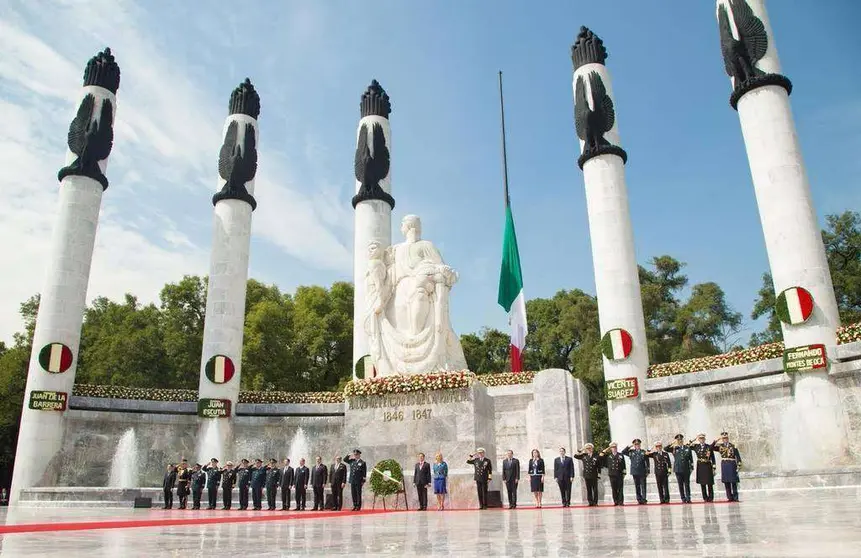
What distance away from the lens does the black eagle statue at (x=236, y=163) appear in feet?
99.3

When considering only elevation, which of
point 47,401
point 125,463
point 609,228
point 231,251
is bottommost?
point 125,463

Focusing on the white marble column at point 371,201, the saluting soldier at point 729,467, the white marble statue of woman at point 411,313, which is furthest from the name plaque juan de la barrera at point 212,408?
the saluting soldier at point 729,467

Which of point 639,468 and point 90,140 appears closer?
point 639,468

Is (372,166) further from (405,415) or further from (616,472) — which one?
(616,472)

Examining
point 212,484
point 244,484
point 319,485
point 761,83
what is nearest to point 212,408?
point 212,484

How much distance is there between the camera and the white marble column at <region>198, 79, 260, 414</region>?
27.6m

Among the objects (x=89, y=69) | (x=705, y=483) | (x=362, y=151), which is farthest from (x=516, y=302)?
(x=89, y=69)

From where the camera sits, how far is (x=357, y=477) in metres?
13.4

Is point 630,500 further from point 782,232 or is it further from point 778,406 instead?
point 782,232

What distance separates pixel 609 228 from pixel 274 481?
1772 centimetres

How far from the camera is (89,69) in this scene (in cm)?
2864

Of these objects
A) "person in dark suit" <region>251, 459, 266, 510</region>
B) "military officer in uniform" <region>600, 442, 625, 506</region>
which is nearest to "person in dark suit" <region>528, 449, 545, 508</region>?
"military officer in uniform" <region>600, 442, 625, 506</region>

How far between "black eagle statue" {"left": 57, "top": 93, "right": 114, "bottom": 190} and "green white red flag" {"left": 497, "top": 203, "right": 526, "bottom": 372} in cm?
1872

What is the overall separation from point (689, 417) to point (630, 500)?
8746 mm
